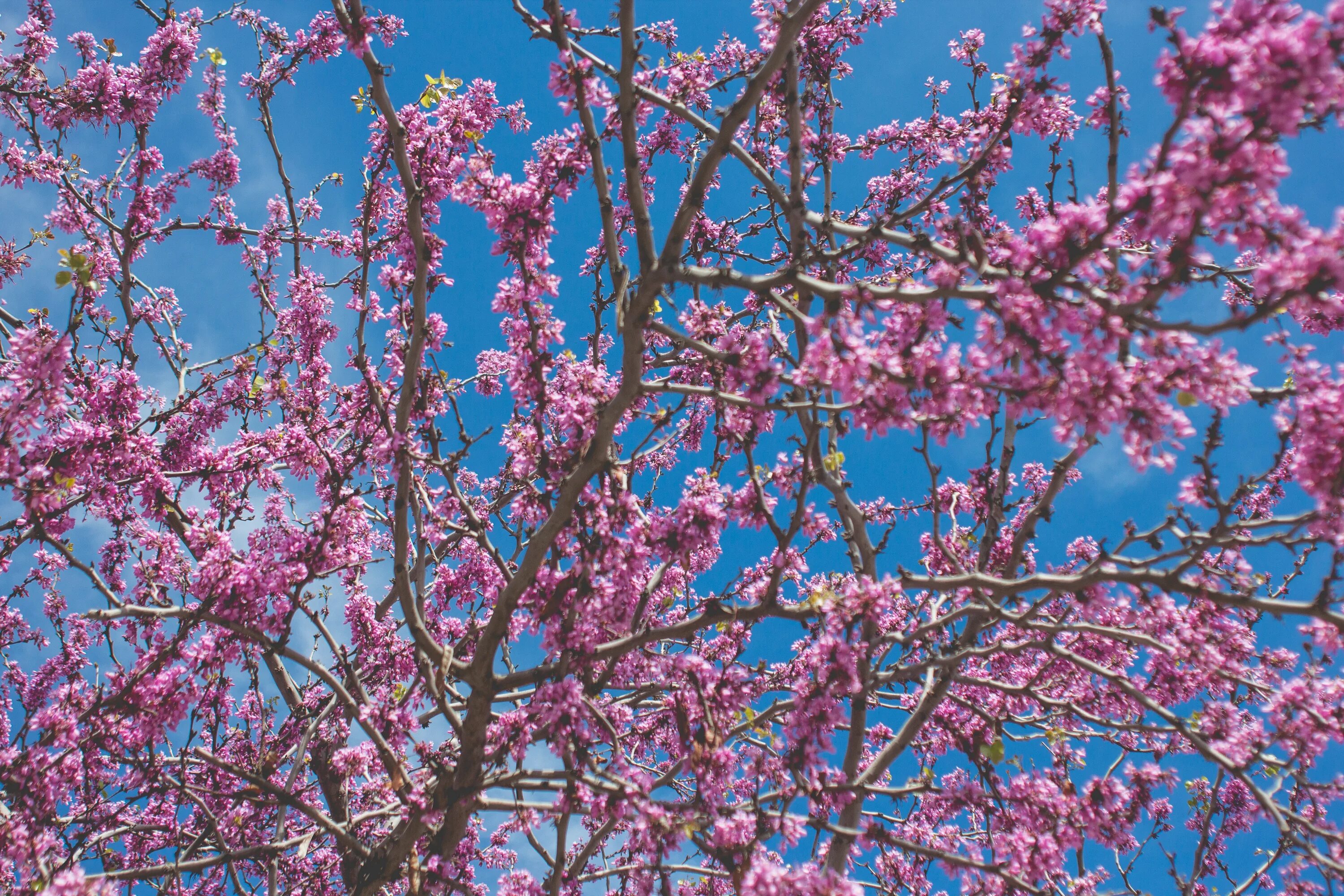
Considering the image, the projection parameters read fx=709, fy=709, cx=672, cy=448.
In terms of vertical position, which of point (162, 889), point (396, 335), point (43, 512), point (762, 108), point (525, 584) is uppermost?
point (762, 108)

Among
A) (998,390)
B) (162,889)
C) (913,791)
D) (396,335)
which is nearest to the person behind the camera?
(998,390)

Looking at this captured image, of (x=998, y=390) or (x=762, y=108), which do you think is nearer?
(x=998, y=390)

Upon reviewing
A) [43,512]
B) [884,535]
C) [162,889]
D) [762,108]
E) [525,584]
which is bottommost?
[162,889]

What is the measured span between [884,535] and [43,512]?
6.71m

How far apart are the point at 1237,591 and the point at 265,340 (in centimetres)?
1050

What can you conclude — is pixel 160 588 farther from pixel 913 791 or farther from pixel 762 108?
pixel 762 108

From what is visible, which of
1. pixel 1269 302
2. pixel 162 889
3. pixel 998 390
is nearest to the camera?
pixel 1269 302

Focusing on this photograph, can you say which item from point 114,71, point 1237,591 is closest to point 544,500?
point 1237,591

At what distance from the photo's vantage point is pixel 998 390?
3.66m

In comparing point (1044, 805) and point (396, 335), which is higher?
point (396, 335)

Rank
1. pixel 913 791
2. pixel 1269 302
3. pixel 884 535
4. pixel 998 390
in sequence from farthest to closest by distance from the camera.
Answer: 1. pixel 884 535
2. pixel 913 791
3. pixel 998 390
4. pixel 1269 302

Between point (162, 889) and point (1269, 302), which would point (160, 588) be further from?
point (1269, 302)

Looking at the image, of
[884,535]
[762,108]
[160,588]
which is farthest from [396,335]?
[884,535]

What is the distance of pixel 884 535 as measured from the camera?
20.8 feet
